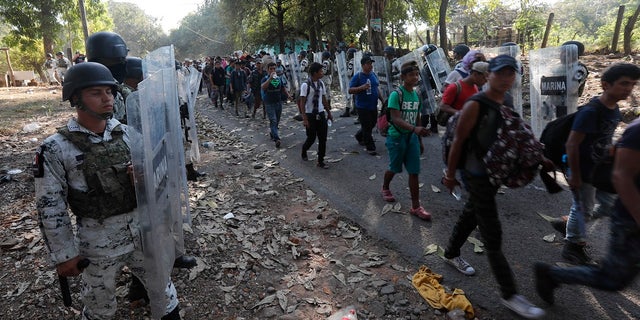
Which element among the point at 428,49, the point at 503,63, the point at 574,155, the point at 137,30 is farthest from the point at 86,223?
the point at 137,30

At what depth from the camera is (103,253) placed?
2.17 metres

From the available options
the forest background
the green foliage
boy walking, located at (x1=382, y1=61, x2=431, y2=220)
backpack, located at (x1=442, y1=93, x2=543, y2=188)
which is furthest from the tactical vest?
the green foliage

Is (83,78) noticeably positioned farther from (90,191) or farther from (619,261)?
(619,261)

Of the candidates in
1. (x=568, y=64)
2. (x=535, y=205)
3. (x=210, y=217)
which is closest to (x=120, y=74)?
(x=210, y=217)

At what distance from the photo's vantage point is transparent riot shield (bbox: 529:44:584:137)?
5.54m

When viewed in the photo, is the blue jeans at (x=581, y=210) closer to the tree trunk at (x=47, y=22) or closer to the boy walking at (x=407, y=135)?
the boy walking at (x=407, y=135)

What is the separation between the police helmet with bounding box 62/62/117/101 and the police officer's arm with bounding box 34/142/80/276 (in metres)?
0.30

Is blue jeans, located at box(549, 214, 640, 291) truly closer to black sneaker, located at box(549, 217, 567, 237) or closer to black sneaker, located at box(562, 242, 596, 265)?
black sneaker, located at box(562, 242, 596, 265)

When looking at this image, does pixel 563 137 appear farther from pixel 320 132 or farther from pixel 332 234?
pixel 320 132

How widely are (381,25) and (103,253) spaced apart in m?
11.2

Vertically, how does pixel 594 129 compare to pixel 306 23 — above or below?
below

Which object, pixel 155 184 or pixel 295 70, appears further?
pixel 295 70

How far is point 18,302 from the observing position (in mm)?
3227

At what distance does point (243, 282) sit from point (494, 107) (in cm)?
255
